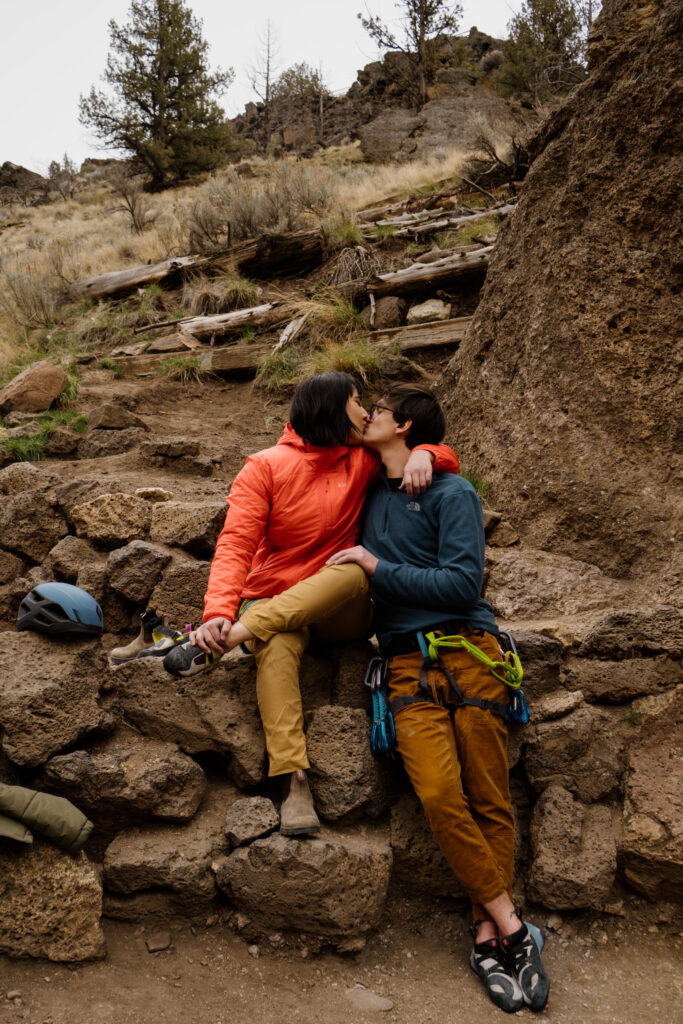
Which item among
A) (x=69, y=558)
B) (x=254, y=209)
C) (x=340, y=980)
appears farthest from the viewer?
(x=254, y=209)

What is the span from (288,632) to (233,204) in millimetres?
8608

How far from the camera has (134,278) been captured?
9914 millimetres

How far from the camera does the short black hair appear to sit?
3.10 metres

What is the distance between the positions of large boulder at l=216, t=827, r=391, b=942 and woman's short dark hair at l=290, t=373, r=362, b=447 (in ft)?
5.07

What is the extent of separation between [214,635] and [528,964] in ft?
4.91

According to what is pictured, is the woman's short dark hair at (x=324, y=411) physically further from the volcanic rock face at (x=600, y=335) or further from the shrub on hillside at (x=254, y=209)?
the shrub on hillside at (x=254, y=209)

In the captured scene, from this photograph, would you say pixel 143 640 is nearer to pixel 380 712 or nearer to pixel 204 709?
pixel 204 709

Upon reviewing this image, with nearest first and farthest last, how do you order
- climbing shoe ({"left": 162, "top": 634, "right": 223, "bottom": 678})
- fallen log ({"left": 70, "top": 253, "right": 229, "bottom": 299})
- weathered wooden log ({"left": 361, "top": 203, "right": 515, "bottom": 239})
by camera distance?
climbing shoe ({"left": 162, "top": 634, "right": 223, "bottom": 678}), weathered wooden log ({"left": 361, "top": 203, "right": 515, "bottom": 239}), fallen log ({"left": 70, "top": 253, "right": 229, "bottom": 299})

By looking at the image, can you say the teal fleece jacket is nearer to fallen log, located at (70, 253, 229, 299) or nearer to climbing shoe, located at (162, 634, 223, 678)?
climbing shoe, located at (162, 634, 223, 678)

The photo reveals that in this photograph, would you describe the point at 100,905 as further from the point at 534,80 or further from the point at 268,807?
the point at 534,80

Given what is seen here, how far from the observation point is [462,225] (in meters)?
9.09

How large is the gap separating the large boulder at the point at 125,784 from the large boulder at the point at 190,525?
1.37 metres

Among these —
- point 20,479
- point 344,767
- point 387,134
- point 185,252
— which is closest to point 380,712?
point 344,767

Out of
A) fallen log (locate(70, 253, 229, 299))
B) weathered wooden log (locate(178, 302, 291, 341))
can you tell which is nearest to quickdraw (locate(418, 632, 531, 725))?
weathered wooden log (locate(178, 302, 291, 341))
